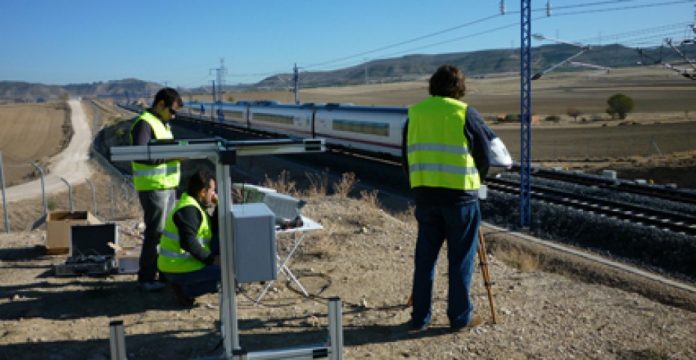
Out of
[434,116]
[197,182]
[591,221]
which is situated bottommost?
[591,221]

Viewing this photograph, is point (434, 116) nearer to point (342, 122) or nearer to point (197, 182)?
point (197, 182)

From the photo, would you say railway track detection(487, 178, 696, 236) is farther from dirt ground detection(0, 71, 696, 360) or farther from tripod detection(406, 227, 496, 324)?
tripod detection(406, 227, 496, 324)

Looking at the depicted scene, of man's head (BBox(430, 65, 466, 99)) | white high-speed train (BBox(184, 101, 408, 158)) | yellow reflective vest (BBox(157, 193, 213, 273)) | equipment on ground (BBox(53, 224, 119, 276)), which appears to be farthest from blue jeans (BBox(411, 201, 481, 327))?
white high-speed train (BBox(184, 101, 408, 158))

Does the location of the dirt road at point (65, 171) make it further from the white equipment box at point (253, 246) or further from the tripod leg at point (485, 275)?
the white equipment box at point (253, 246)

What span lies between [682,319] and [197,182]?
4.60 metres

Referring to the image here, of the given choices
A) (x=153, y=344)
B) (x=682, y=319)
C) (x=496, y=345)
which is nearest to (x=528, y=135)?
(x=682, y=319)

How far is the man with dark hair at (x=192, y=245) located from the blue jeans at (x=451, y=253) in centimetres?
192

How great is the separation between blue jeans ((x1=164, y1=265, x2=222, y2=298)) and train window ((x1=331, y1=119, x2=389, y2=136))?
1720 centimetres

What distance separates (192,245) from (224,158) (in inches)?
77.9

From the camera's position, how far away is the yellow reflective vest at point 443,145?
218 inches

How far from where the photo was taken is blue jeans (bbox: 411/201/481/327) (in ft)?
18.6

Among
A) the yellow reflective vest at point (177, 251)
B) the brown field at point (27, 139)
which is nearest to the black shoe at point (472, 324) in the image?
the yellow reflective vest at point (177, 251)

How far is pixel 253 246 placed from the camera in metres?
4.67

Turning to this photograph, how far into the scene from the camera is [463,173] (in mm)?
5555
